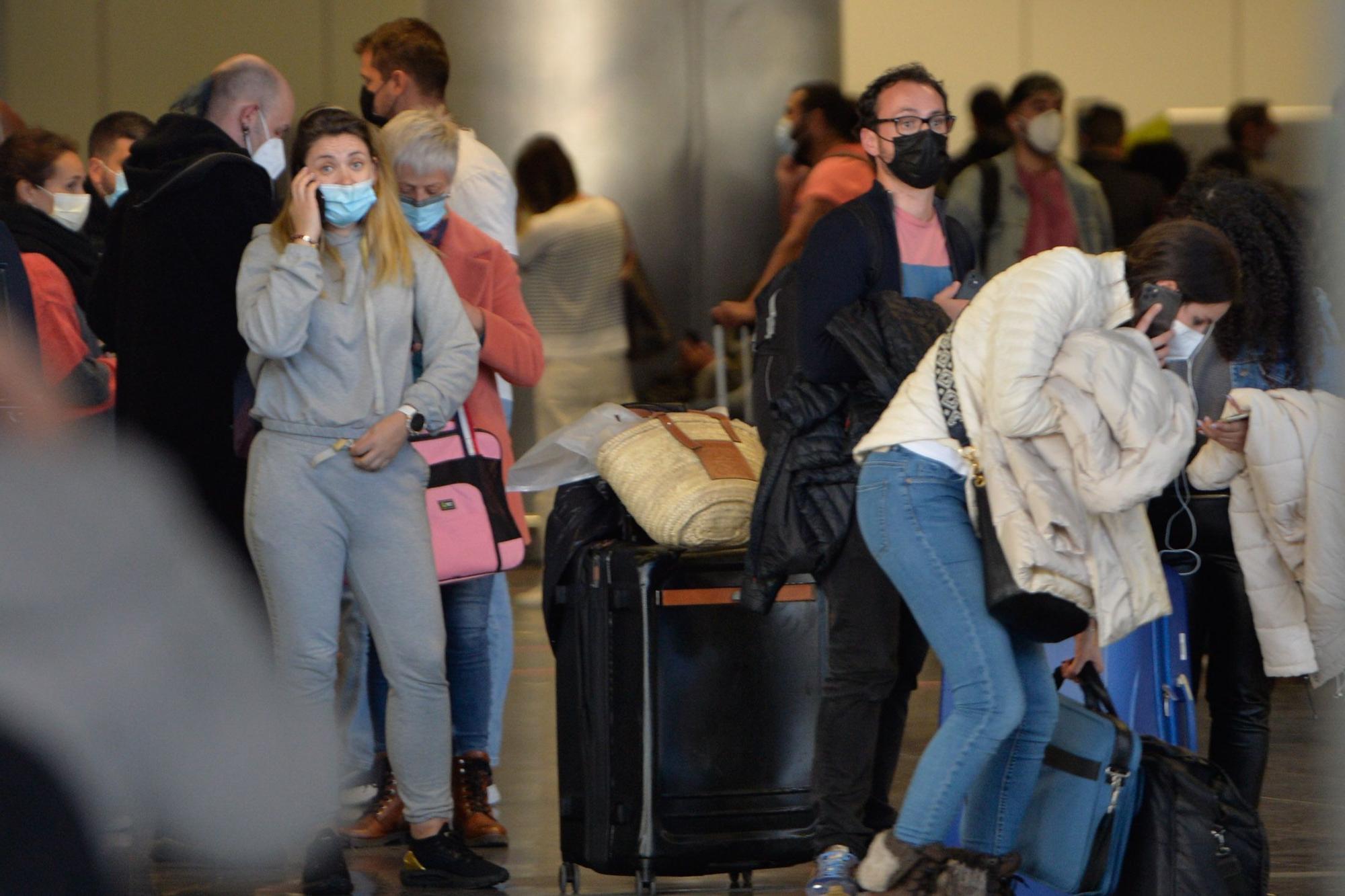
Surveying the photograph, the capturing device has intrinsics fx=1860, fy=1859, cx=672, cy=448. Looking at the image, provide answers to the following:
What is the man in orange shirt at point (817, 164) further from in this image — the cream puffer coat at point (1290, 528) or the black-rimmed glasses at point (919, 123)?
the cream puffer coat at point (1290, 528)

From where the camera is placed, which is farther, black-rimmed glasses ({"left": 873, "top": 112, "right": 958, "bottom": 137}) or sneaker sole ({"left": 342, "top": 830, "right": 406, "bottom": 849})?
sneaker sole ({"left": 342, "top": 830, "right": 406, "bottom": 849})

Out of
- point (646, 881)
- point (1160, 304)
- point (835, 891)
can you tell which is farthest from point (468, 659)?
point (1160, 304)

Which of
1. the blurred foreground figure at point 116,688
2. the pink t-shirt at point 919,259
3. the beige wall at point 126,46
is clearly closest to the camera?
the blurred foreground figure at point 116,688

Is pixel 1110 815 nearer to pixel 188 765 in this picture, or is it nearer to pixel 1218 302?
pixel 1218 302

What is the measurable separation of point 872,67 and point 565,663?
7450 millimetres

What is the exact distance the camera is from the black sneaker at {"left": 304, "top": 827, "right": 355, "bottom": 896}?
13.3ft

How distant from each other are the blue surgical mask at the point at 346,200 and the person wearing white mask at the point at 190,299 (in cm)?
34

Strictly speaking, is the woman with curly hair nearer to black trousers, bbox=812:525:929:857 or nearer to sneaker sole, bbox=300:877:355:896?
black trousers, bbox=812:525:929:857

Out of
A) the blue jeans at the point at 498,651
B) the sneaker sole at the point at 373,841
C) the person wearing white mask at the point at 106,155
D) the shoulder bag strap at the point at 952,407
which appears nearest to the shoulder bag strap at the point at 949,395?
the shoulder bag strap at the point at 952,407

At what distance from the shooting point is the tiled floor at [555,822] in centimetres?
417

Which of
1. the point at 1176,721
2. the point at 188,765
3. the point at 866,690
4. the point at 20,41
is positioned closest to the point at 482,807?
the point at 866,690

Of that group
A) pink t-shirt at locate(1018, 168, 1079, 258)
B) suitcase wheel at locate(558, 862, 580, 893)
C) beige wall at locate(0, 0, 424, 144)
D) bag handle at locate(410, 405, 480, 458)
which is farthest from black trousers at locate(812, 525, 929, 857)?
beige wall at locate(0, 0, 424, 144)

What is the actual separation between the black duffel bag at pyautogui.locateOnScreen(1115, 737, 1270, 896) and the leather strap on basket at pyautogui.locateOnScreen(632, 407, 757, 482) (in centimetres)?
108

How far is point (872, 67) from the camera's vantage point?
10953 mm
